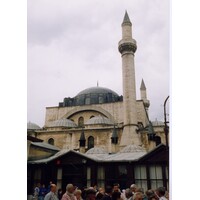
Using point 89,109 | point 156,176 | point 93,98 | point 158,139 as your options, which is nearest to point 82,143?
point 158,139

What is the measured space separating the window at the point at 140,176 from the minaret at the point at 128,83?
13.6 feet

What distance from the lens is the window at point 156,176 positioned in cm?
509

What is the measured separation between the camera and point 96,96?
1365 centimetres

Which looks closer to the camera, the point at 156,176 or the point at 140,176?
the point at 156,176

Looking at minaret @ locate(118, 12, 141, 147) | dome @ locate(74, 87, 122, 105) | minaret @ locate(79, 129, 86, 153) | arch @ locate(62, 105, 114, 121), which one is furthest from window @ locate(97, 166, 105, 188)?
dome @ locate(74, 87, 122, 105)

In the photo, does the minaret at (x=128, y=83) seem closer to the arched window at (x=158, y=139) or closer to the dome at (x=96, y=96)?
the arched window at (x=158, y=139)

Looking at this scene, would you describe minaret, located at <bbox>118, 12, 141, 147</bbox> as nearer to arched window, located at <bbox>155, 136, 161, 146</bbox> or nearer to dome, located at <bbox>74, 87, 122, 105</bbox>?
arched window, located at <bbox>155, 136, 161, 146</bbox>

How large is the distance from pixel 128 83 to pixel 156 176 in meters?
5.01

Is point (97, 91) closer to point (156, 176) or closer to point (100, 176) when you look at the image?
point (100, 176)
